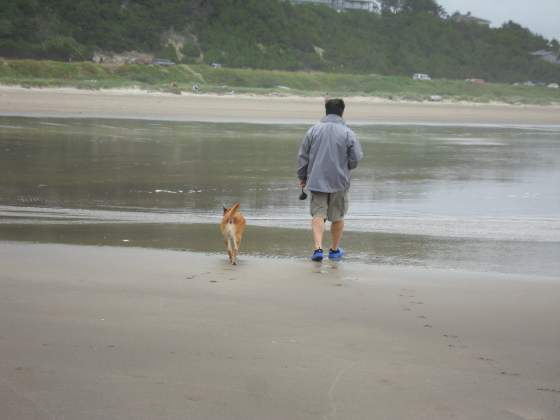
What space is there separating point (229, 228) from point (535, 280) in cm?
231

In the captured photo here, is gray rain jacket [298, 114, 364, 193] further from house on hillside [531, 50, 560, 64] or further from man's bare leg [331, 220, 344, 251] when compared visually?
house on hillside [531, 50, 560, 64]

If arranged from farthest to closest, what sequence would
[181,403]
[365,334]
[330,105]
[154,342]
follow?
1. [330,105]
2. [365,334]
3. [154,342]
4. [181,403]

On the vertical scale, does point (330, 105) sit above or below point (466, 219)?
above

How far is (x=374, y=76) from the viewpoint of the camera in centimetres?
6419

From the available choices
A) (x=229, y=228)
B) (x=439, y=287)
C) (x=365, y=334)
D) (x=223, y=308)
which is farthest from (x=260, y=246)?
(x=365, y=334)

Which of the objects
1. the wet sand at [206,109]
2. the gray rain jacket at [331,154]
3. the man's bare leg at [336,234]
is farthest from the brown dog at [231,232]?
the wet sand at [206,109]

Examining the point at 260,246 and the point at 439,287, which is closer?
the point at 439,287

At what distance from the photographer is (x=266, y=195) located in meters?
10.9

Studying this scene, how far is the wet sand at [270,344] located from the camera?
127 inches

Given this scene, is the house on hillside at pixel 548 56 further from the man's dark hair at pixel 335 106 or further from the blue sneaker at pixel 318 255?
the blue sneaker at pixel 318 255

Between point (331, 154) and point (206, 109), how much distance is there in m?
25.7

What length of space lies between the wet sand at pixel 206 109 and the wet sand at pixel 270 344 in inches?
804

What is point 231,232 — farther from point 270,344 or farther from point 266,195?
point 266,195

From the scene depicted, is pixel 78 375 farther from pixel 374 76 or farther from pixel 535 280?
pixel 374 76
